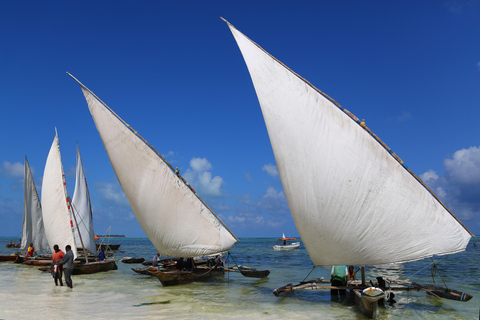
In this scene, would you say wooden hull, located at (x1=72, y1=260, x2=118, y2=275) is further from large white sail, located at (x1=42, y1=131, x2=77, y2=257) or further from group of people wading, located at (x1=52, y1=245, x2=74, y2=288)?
group of people wading, located at (x1=52, y1=245, x2=74, y2=288)

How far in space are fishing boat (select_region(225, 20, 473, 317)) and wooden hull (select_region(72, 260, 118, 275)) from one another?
612 inches

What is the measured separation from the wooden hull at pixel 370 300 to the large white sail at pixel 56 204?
628 inches

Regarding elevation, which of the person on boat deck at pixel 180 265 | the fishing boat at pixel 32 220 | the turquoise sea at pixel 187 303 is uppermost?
the fishing boat at pixel 32 220

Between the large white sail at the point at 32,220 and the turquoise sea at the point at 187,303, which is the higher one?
the large white sail at the point at 32,220

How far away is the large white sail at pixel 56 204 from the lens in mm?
21406

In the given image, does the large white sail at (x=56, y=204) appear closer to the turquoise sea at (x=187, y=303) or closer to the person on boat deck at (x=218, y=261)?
the turquoise sea at (x=187, y=303)

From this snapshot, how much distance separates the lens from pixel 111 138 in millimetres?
18203

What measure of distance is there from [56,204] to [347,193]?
18.5m

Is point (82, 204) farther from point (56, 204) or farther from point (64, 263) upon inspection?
point (64, 263)

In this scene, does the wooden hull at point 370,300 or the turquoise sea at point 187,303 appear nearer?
the wooden hull at point 370,300

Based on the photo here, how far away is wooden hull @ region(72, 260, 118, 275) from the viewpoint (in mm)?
21719

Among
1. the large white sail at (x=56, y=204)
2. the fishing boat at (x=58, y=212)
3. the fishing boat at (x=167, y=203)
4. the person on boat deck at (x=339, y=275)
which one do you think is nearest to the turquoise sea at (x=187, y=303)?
the person on boat deck at (x=339, y=275)

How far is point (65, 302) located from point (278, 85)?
11194 millimetres

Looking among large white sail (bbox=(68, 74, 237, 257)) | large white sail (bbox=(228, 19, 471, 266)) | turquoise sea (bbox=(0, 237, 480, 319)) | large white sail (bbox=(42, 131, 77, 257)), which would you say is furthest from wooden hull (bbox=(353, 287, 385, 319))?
large white sail (bbox=(42, 131, 77, 257))
